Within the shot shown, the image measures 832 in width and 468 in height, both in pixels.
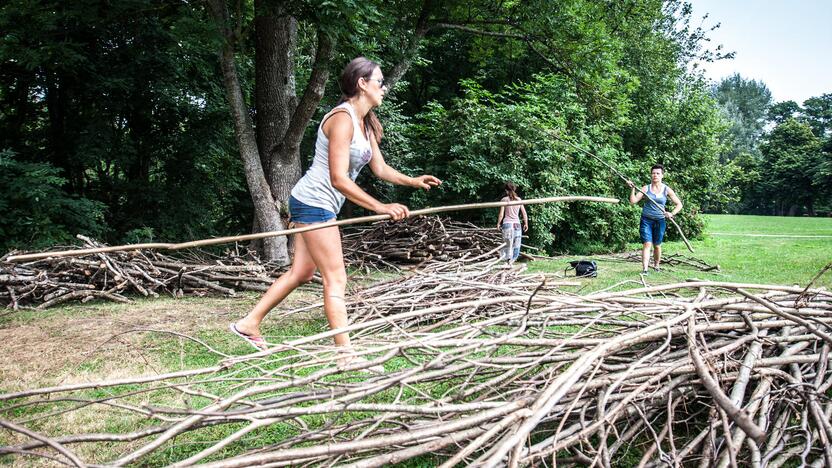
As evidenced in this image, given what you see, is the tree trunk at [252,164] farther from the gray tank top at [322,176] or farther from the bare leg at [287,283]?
the gray tank top at [322,176]

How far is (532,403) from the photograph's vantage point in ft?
6.01

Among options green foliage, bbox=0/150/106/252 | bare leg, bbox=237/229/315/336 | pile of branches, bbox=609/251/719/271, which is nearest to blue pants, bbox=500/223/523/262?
pile of branches, bbox=609/251/719/271

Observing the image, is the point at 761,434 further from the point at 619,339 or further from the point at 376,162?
the point at 376,162

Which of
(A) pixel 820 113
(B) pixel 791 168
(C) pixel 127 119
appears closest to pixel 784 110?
(A) pixel 820 113

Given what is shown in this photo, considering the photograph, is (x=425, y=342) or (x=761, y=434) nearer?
(x=761, y=434)

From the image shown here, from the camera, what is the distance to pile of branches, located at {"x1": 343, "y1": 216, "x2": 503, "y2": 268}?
8602 mm

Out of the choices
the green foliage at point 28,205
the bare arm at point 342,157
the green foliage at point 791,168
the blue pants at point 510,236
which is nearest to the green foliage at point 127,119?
the green foliage at point 28,205

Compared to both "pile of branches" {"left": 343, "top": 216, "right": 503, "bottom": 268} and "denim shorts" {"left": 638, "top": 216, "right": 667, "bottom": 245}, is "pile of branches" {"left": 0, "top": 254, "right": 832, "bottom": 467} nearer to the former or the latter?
"denim shorts" {"left": 638, "top": 216, "right": 667, "bottom": 245}

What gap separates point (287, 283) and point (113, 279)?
3.76 metres

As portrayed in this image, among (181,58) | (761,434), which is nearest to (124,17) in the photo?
(181,58)

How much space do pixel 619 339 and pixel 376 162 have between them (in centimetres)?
216

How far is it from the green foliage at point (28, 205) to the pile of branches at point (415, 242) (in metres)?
4.43

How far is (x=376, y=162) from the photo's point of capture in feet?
11.9

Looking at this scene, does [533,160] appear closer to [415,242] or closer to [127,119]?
[415,242]
